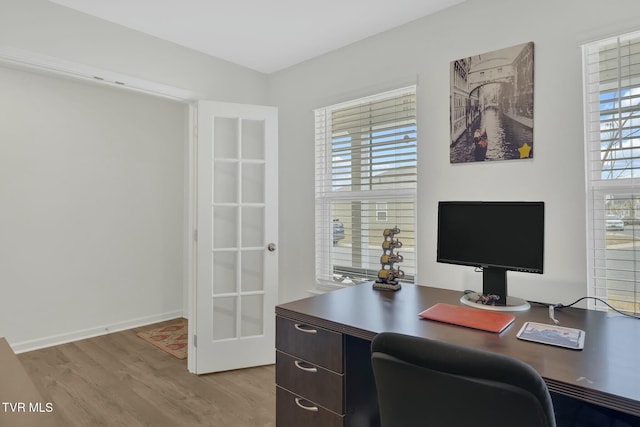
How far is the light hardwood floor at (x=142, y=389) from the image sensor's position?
223 centimetres

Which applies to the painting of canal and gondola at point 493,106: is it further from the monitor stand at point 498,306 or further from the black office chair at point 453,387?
the black office chair at point 453,387

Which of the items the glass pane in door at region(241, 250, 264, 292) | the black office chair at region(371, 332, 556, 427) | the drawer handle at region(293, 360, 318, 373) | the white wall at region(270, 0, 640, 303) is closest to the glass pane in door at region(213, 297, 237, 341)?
the glass pane in door at region(241, 250, 264, 292)

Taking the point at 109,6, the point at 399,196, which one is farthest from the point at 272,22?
the point at 399,196

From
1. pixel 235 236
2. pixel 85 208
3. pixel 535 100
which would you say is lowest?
pixel 235 236

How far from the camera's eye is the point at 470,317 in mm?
1547

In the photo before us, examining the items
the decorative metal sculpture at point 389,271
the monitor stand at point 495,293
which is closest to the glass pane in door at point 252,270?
the decorative metal sculpture at point 389,271

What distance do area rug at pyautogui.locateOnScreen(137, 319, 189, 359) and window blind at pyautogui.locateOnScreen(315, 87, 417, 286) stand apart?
4.58 ft

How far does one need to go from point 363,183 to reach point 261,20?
4.21ft

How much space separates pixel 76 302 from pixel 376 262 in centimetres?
288

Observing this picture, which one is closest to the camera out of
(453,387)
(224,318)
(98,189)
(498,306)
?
(453,387)

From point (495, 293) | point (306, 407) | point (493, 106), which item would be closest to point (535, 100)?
point (493, 106)

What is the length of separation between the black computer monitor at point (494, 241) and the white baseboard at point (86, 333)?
3.36 m

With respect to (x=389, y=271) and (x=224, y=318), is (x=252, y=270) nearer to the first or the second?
(x=224, y=318)

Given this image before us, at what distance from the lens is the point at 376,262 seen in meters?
2.74
